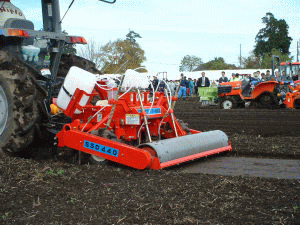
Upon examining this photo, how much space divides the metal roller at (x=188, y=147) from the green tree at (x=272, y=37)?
Result: 6285 centimetres

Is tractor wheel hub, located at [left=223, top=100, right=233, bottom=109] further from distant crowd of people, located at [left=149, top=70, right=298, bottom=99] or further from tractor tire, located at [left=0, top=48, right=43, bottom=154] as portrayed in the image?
tractor tire, located at [left=0, top=48, right=43, bottom=154]

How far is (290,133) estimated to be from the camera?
897 centimetres

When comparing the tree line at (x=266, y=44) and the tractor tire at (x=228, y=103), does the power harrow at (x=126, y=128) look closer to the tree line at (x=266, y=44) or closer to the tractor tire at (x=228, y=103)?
the tractor tire at (x=228, y=103)

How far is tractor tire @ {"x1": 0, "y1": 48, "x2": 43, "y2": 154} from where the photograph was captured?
561 centimetres

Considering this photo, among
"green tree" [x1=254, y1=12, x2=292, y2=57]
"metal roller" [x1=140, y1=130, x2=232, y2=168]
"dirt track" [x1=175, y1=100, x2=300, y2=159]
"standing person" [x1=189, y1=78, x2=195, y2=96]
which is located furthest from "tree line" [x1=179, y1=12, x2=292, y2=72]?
"metal roller" [x1=140, y1=130, x2=232, y2=168]

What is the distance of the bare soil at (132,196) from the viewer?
3.43 meters

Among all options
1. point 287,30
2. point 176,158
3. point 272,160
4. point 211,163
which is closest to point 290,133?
point 272,160

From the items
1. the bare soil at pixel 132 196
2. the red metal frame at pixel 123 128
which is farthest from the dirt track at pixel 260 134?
the bare soil at pixel 132 196

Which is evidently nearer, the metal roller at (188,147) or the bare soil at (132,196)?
the bare soil at (132,196)

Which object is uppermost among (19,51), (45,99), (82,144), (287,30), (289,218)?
(287,30)

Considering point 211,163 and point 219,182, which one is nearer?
point 219,182

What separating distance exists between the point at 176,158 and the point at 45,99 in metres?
2.07

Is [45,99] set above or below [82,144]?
above

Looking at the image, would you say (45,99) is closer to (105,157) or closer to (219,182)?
(105,157)
